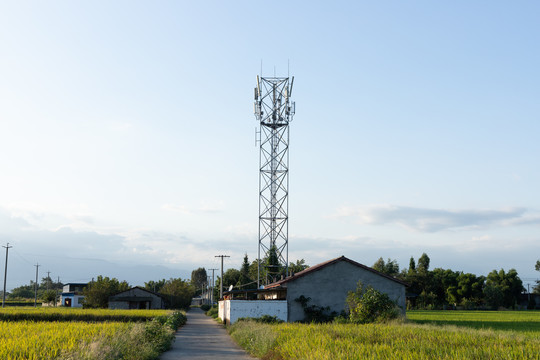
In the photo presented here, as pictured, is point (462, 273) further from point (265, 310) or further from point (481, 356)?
point (481, 356)

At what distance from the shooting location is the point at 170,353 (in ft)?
81.1

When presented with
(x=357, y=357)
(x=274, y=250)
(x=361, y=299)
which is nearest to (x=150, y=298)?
(x=274, y=250)

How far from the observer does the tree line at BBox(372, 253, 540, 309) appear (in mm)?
104438

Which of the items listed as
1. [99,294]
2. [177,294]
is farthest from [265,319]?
[177,294]

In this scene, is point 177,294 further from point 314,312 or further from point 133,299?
point 314,312

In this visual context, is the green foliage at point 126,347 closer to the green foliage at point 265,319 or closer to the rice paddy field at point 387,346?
the rice paddy field at point 387,346

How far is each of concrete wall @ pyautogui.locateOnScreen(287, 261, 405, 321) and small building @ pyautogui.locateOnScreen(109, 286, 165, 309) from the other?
145ft

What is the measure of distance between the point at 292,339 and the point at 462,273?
317ft

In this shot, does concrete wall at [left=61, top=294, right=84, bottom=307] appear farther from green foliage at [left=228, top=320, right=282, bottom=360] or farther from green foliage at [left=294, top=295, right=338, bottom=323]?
green foliage at [left=228, top=320, right=282, bottom=360]

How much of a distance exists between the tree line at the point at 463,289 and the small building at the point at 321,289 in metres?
62.5

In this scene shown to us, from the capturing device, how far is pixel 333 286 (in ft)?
141

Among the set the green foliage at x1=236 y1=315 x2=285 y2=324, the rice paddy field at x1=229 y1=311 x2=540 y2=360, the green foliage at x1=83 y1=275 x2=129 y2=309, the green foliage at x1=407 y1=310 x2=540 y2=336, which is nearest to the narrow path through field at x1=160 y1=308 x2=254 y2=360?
the rice paddy field at x1=229 y1=311 x2=540 y2=360

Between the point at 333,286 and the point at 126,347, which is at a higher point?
the point at 333,286

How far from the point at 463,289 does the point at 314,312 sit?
Answer: 72829 mm
